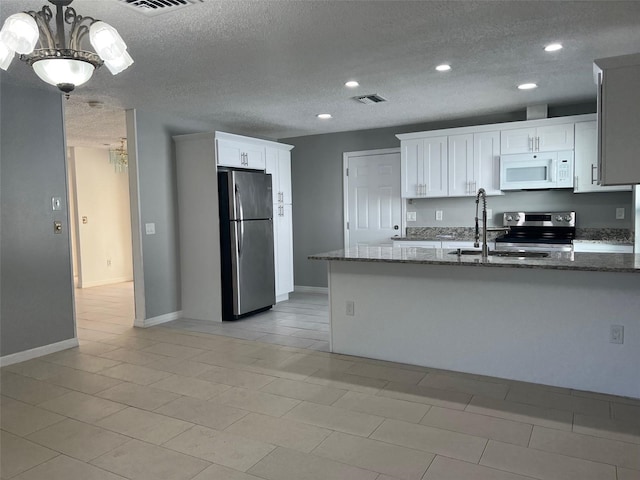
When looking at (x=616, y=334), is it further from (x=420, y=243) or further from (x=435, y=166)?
(x=435, y=166)

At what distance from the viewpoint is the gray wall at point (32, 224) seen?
12.8 feet

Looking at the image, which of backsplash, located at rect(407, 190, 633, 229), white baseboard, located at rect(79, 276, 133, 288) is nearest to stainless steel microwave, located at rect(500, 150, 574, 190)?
backsplash, located at rect(407, 190, 633, 229)

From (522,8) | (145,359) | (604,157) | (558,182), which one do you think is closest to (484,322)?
(604,157)

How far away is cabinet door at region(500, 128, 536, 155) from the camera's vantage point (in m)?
5.11

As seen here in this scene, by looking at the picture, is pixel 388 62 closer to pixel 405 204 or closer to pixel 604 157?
pixel 604 157

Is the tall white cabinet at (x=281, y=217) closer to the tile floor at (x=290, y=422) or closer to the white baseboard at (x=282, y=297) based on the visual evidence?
the white baseboard at (x=282, y=297)

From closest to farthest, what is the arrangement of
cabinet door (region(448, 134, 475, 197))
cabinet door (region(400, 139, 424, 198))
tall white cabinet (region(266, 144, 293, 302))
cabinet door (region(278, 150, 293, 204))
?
cabinet door (region(448, 134, 475, 197)) < cabinet door (region(400, 139, 424, 198)) < tall white cabinet (region(266, 144, 293, 302)) < cabinet door (region(278, 150, 293, 204))

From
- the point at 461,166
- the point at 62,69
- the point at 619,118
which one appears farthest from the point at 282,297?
the point at 62,69

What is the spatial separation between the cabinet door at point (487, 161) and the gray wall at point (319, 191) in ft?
4.31

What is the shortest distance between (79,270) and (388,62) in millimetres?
6742

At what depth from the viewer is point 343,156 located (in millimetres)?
6711

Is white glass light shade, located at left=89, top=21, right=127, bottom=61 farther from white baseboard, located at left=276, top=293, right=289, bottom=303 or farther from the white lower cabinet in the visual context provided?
white baseboard, located at left=276, top=293, right=289, bottom=303

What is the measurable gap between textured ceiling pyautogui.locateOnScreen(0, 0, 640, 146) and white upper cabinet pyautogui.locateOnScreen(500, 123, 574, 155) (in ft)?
0.97

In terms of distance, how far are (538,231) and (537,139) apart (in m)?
1.06
